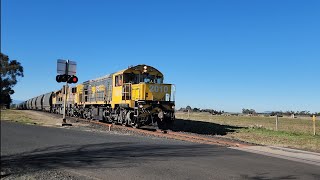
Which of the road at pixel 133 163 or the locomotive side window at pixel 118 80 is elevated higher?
the locomotive side window at pixel 118 80

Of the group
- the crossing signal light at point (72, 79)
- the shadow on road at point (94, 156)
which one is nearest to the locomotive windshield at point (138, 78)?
the crossing signal light at point (72, 79)

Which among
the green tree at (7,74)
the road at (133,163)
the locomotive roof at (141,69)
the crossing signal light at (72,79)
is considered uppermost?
the locomotive roof at (141,69)

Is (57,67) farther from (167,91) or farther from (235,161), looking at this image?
(235,161)

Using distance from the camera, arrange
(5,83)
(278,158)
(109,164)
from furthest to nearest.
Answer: (278,158), (109,164), (5,83)

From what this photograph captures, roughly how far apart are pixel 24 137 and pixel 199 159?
22.7 feet

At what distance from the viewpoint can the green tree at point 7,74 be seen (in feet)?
14.7

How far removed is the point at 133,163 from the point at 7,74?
16.2 feet

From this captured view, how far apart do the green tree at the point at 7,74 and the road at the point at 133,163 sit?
3.67 feet

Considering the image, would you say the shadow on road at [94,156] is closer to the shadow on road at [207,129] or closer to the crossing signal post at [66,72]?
the shadow on road at [207,129]

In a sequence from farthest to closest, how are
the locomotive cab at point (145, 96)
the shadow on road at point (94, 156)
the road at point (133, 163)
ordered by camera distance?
the locomotive cab at point (145, 96), the shadow on road at point (94, 156), the road at point (133, 163)

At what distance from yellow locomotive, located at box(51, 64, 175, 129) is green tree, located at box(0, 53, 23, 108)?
16.0m

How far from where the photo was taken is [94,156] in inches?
414

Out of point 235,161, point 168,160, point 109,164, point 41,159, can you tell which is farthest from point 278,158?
point 41,159

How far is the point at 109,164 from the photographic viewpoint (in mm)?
9328
